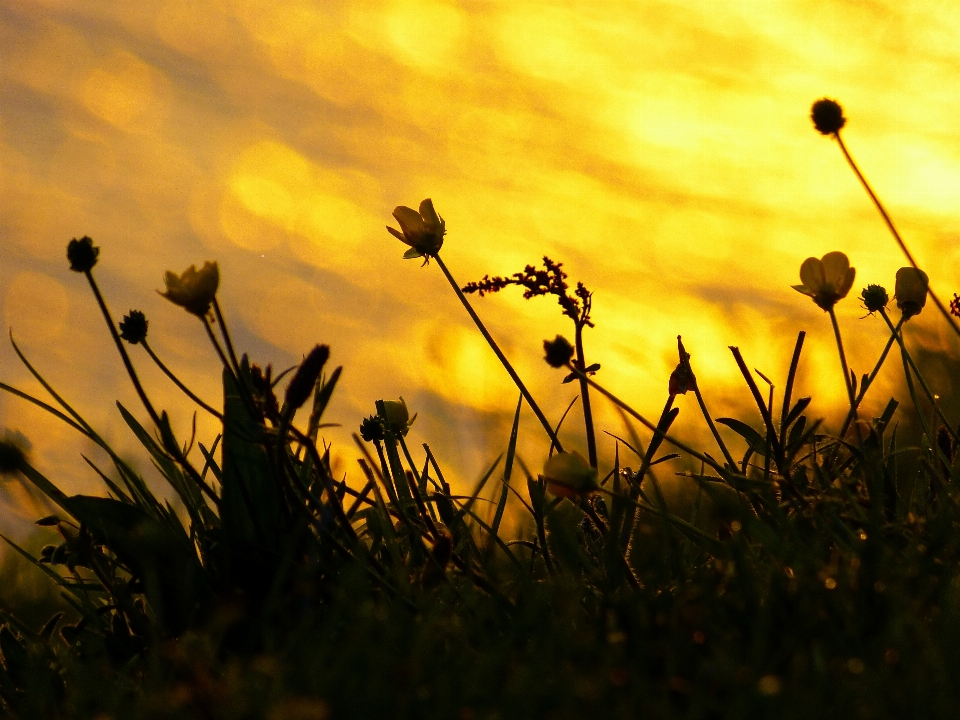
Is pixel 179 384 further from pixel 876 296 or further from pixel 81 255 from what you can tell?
pixel 876 296

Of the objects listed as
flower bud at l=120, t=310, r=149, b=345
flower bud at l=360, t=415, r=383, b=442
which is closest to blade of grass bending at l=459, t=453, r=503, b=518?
flower bud at l=360, t=415, r=383, b=442

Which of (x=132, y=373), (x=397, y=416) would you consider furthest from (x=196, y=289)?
(x=397, y=416)

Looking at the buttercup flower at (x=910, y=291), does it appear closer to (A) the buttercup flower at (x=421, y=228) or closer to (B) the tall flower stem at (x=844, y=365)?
(B) the tall flower stem at (x=844, y=365)

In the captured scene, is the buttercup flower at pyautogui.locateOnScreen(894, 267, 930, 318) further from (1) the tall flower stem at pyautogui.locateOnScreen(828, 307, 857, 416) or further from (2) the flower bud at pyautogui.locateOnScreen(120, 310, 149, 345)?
(2) the flower bud at pyautogui.locateOnScreen(120, 310, 149, 345)

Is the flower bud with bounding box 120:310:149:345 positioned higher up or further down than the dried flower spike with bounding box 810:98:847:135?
further down

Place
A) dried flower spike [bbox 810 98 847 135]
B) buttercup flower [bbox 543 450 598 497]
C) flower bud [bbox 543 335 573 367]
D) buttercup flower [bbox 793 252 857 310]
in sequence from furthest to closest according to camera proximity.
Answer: buttercup flower [bbox 793 252 857 310]
dried flower spike [bbox 810 98 847 135]
flower bud [bbox 543 335 573 367]
buttercup flower [bbox 543 450 598 497]

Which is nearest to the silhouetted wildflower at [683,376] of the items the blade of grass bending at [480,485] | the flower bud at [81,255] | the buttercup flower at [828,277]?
the buttercup flower at [828,277]

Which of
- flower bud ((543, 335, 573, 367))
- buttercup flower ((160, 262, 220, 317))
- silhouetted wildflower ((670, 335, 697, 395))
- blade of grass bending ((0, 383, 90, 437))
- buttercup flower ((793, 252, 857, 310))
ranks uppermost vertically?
buttercup flower ((793, 252, 857, 310))
